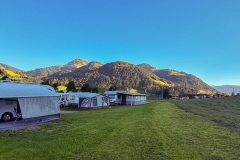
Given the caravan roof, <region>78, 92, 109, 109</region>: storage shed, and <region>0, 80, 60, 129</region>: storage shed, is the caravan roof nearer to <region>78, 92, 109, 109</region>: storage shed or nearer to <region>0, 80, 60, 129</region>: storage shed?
<region>0, 80, 60, 129</region>: storage shed

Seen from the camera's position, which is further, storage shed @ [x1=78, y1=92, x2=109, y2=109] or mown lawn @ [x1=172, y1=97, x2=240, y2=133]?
storage shed @ [x1=78, y1=92, x2=109, y2=109]

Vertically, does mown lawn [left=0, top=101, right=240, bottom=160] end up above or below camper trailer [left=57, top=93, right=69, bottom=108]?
below

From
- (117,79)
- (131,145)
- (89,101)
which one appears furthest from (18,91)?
(117,79)

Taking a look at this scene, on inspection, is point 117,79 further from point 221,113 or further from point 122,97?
point 221,113

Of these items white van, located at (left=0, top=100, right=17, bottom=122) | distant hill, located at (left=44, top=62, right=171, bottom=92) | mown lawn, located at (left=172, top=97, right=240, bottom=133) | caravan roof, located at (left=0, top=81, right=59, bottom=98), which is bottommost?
mown lawn, located at (left=172, top=97, right=240, bottom=133)

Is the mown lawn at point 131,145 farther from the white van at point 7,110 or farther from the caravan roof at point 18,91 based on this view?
the white van at point 7,110

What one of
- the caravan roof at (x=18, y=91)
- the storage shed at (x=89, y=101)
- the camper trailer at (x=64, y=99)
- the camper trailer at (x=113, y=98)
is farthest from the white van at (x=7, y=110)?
the camper trailer at (x=113, y=98)

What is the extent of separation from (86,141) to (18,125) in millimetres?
7522

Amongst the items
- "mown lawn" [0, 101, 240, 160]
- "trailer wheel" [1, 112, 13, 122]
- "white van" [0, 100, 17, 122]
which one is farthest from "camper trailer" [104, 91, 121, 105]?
"mown lawn" [0, 101, 240, 160]

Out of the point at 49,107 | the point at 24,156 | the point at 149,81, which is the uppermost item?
the point at 149,81

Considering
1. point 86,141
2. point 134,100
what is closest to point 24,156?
point 86,141

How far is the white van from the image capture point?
14.2 metres

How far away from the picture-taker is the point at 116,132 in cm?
1005

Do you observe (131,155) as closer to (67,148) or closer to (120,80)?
(67,148)
